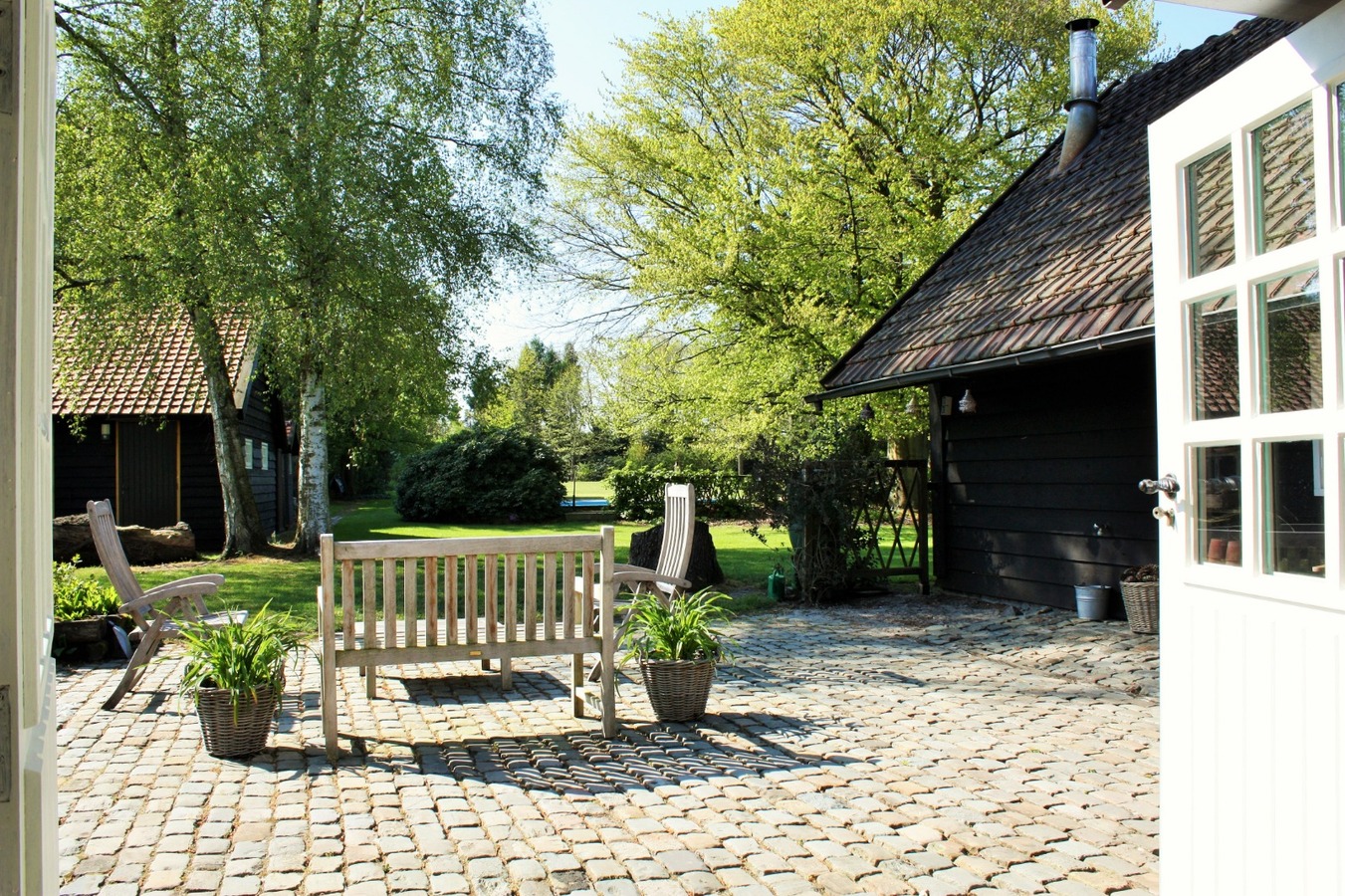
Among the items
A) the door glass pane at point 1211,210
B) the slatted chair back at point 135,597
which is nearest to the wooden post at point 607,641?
the slatted chair back at point 135,597

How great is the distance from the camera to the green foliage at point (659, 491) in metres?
23.8

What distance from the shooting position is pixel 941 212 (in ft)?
57.7

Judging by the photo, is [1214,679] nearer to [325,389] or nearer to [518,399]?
[325,389]

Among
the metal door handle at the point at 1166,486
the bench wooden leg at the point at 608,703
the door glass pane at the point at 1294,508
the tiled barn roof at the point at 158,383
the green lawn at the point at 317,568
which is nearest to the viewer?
the door glass pane at the point at 1294,508

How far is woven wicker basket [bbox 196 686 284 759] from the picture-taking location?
485 cm

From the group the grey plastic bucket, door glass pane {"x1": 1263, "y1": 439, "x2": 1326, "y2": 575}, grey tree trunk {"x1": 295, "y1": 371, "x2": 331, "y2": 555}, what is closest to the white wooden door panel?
door glass pane {"x1": 1263, "y1": 439, "x2": 1326, "y2": 575}

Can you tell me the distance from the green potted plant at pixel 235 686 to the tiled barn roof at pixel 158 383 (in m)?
12.9

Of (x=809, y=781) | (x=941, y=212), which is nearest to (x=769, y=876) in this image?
(x=809, y=781)

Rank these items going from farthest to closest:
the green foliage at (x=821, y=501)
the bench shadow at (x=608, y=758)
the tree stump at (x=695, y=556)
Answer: the tree stump at (x=695, y=556), the green foliage at (x=821, y=501), the bench shadow at (x=608, y=758)

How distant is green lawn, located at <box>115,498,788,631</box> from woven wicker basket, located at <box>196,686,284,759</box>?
1.47m

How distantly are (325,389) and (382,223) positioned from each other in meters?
3.44

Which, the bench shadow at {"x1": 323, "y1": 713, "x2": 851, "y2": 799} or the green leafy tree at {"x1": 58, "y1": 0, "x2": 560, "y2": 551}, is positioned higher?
the green leafy tree at {"x1": 58, "y1": 0, "x2": 560, "y2": 551}

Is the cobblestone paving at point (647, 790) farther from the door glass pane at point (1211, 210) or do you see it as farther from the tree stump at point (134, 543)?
the tree stump at point (134, 543)

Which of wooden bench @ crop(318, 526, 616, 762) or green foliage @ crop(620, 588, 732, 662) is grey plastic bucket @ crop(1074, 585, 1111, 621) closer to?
green foliage @ crop(620, 588, 732, 662)
